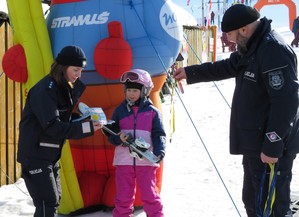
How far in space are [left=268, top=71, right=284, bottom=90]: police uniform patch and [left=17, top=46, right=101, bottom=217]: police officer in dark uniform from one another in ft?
3.67

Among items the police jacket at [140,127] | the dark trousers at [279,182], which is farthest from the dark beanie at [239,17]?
the police jacket at [140,127]

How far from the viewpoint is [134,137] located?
307 cm

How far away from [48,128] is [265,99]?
130 centimetres

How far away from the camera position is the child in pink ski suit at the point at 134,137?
10.1 feet

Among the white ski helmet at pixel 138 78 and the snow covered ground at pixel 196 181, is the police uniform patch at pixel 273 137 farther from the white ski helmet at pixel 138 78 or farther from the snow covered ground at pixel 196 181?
the white ski helmet at pixel 138 78

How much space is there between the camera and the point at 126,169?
3.11 meters

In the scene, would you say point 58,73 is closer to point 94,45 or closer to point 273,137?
point 94,45

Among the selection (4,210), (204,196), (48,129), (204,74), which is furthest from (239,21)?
(4,210)

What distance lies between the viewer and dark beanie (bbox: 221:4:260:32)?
228cm

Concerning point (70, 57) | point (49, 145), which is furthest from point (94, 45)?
point (49, 145)

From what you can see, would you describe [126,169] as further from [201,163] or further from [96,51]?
[201,163]

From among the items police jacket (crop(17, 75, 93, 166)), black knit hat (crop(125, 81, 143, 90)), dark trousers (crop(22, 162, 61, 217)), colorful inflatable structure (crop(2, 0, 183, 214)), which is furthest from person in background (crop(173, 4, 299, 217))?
dark trousers (crop(22, 162, 61, 217))

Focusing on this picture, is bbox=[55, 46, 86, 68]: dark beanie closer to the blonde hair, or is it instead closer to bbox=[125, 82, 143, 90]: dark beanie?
the blonde hair

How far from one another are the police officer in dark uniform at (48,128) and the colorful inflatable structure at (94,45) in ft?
2.17
